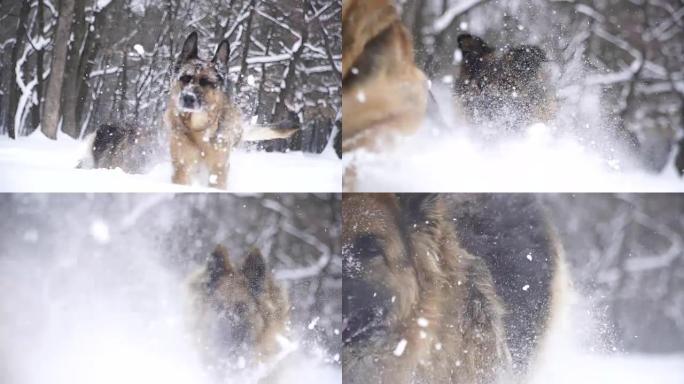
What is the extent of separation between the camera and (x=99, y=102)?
211cm

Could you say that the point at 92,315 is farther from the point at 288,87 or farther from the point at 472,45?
the point at 472,45

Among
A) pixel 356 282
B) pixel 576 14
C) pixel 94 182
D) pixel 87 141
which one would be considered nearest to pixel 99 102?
pixel 87 141

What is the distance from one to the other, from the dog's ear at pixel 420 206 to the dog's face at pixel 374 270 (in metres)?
0.02

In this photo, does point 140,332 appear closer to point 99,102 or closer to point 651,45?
point 99,102

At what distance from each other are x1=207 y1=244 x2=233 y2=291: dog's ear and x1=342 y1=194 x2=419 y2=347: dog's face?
0.42m

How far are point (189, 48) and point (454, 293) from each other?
1.23 metres

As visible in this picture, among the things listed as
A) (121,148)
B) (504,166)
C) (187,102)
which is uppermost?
(187,102)

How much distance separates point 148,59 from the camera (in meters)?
2.12

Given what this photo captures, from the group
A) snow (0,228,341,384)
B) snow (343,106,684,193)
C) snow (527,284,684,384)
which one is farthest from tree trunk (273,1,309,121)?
snow (527,284,684,384)

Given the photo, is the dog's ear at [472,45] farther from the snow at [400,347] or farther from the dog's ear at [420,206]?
the snow at [400,347]

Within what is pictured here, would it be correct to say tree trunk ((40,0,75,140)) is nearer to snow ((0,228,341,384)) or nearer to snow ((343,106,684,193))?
snow ((0,228,341,384))

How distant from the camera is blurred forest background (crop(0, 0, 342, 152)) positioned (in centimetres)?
210

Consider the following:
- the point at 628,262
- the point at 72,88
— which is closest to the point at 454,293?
the point at 628,262

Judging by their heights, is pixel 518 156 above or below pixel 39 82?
below
